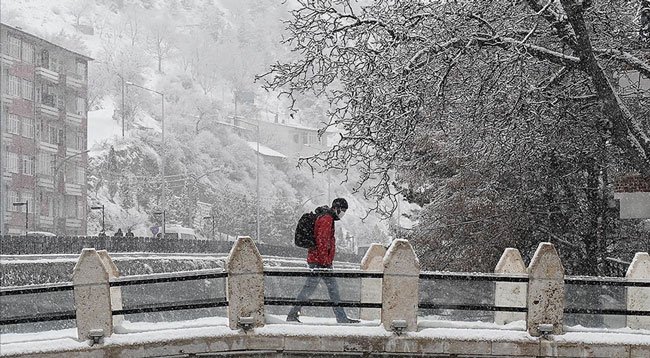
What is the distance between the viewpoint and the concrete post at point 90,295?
42.1 ft

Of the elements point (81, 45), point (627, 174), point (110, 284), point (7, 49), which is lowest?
point (110, 284)

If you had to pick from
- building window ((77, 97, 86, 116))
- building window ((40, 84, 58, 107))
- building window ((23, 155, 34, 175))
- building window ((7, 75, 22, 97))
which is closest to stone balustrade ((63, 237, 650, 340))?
building window ((7, 75, 22, 97))

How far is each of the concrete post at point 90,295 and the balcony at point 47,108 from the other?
68999mm

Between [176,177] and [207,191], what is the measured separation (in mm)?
4604

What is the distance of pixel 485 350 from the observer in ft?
44.6

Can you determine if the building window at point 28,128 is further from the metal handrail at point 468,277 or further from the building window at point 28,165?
the metal handrail at point 468,277

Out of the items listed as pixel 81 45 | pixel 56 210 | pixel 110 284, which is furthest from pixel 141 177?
pixel 110 284

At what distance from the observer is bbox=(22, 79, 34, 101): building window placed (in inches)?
3073

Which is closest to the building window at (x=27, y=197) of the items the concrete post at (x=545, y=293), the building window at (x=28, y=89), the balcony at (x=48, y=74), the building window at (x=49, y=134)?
the building window at (x=49, y=134)

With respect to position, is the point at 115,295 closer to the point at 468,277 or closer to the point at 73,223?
the point at 468,277

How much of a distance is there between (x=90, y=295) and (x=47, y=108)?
69.8 metres

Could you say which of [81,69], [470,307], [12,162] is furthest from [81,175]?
[470,307]

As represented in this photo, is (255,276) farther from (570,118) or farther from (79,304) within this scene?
(570,118)

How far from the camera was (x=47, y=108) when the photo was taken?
80062mm
